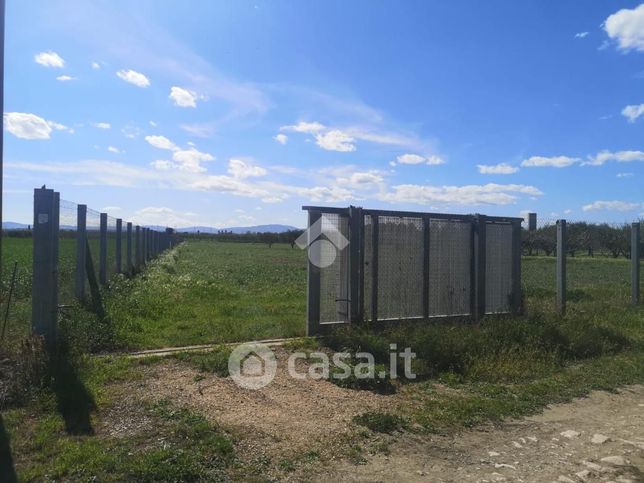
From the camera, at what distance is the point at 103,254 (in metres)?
12.8

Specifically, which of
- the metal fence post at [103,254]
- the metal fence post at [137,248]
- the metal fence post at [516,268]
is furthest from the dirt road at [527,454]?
the metal fence post at [137,248]

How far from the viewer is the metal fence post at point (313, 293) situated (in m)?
8.43

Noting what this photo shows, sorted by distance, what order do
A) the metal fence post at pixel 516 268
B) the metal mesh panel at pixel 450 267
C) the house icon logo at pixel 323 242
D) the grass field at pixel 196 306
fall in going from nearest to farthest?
the grass field at pixel 196 306
the house icon logo at pixel 323 242
the metal mesh panel at pixel 450 267
the metal fence post at pixel 516 268

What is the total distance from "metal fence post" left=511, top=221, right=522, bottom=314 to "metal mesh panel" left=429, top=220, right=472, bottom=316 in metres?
1.12

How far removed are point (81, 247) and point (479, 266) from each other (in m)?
7.51

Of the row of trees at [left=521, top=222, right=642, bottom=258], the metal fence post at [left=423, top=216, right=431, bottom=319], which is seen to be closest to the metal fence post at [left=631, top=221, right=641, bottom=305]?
the row of trees at [left=521, top=222, right=642, bottom=258]

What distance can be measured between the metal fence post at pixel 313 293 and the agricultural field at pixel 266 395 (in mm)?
354

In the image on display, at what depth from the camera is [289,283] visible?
18281 mm

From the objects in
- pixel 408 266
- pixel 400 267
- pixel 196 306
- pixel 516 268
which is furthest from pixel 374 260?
pixel 196 306

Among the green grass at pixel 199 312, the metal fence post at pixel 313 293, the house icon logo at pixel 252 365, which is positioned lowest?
the house icon logo at pixel 252 365

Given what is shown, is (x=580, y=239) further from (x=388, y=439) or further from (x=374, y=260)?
(x=388, y=439)

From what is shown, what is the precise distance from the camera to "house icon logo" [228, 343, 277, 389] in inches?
239

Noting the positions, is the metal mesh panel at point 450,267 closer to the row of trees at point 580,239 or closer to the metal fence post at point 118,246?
the row of trees at point 580,239

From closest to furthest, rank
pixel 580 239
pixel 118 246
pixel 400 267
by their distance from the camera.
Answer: pixel 400 267 < pixel 118 246 < pixel 580 239
